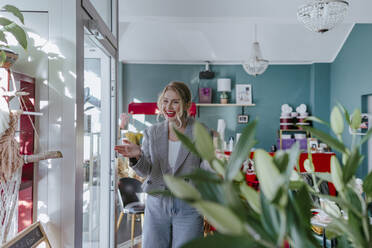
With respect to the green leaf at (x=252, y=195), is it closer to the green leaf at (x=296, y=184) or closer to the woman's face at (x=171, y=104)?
the green leaf at (x=296, y=184)

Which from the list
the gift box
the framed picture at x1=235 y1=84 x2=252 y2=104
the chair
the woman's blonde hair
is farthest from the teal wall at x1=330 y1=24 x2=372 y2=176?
the woman's blonde hair

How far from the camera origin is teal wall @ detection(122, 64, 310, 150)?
19.5ft

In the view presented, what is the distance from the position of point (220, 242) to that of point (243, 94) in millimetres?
5949

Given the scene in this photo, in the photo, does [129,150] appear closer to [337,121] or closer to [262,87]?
[337,121]

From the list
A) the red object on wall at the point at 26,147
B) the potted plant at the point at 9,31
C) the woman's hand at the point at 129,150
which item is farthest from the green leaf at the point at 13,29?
the woman's hand at the point at 129,150

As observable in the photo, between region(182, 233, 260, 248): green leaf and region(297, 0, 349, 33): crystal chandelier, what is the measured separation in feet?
8.24

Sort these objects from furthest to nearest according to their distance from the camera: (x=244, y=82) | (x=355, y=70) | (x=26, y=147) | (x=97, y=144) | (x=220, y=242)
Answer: (x=244, y=82), (x=355, y=70), (x=97, y=144), (x=26, y=147), (x=220, y=242)

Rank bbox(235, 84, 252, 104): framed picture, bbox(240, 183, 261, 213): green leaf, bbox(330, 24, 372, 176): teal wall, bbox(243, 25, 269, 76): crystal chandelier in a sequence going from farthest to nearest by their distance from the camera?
bbox(235, 84, 252, 104): framed picture, bbox(330, 24, 372, 176): teal wall, bbox(243, 25, 269, 76): crystal chandelier, bbox(240, 183, 261, 213): green leaf

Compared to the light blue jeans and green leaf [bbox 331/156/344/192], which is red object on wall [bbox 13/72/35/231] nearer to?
the light blue jeans

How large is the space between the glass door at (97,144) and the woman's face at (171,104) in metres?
0.44

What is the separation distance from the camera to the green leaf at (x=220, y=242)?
235 mm

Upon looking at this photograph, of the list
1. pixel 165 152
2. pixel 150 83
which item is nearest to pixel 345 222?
pixel 165 152

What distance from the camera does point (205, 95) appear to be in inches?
233

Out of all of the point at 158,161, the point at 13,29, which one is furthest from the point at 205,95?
the point at 13,29
